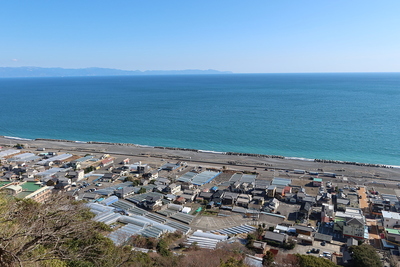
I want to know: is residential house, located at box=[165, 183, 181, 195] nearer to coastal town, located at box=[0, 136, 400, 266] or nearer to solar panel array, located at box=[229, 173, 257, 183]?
coastal town, located at box=[0, 136, 400, 266]

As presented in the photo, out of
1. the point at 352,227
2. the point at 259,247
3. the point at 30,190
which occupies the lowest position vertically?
the point at 259,247

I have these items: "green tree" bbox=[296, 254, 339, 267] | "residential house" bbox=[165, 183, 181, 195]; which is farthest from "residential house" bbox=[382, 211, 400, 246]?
"residential house" bbox=[165, 183, 181, 195]

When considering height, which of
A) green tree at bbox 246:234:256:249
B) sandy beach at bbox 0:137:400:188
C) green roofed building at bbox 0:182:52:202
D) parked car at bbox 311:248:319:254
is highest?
green roofed building at bbox 0:182:52:202

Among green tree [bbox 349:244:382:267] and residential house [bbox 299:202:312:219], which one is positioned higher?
green tree [bbox 349:244:382:267]

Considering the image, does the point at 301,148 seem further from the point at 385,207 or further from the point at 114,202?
the point at 114,202

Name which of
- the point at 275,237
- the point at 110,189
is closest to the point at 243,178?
the point at 275,237

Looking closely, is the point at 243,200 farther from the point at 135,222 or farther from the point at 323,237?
the point at 135,222
